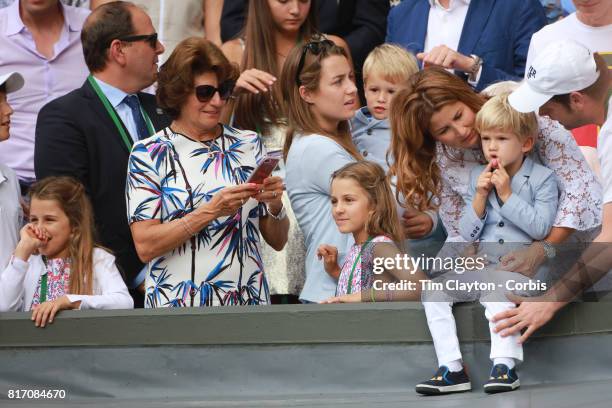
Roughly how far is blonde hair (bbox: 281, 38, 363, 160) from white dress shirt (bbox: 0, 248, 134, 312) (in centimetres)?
115

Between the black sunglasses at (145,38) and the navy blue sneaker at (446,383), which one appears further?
the black sunglasses at (145,38)

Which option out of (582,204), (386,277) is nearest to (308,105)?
(386,277)

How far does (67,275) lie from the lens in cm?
736

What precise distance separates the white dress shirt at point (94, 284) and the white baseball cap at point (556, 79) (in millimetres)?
2343

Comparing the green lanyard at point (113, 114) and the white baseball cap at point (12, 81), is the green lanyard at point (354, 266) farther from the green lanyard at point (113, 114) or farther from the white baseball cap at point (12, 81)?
the white baseball cap at point (12, 81)

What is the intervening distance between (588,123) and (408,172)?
0.96 metres

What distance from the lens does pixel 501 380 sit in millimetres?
6078

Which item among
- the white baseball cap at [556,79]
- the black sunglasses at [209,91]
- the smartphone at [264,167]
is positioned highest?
the black sunglasses at [209,91]

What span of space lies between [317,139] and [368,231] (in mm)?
750

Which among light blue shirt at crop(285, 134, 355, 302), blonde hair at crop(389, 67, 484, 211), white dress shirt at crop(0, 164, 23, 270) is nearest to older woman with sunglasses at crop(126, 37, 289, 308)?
light blue shirt at crop(285, 134, 355, 302)

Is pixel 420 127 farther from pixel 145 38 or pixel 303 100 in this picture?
pixel 145 38

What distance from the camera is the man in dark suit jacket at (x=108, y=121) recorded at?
7680 mm

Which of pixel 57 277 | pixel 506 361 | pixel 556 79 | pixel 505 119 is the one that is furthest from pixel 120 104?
pixel 506 361

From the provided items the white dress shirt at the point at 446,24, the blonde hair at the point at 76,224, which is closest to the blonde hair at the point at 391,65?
the white dress shirt at the point at 446,24
